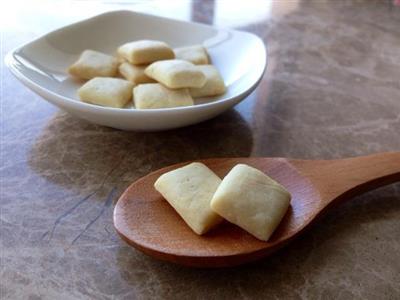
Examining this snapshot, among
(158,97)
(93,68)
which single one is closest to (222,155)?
(158,97)

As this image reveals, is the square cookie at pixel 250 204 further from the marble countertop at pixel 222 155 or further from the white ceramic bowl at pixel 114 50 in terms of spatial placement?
the white ceramic bowl at pixel 114 50

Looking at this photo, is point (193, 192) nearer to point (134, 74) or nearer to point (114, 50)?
point (134, 74)

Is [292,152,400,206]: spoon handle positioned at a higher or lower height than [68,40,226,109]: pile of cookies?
lower

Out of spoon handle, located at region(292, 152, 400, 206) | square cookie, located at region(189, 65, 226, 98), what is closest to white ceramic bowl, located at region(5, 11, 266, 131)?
square cookie, located at region(189, 65, 226, 98)

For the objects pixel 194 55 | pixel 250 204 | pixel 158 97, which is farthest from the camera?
pixel 194 55

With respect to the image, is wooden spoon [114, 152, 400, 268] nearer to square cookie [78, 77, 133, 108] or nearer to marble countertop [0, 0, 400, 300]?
marble countertop [0, 0, 400, 300]

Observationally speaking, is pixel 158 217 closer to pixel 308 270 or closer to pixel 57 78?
pixel 308 270
